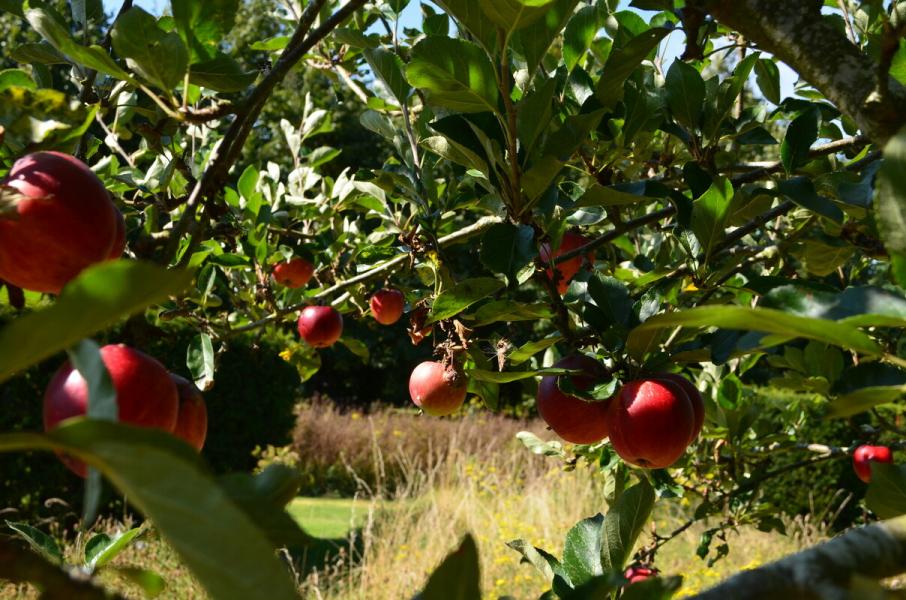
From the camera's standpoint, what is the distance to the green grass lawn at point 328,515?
6.41 metres

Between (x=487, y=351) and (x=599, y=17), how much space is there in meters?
0.53

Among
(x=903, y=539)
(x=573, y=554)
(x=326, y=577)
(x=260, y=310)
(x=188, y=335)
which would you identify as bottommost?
(x=326, y=577)

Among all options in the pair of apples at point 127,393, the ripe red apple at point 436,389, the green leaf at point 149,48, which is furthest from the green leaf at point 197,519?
the ripe red apple at point 436,389

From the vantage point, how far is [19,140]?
2.17 feet

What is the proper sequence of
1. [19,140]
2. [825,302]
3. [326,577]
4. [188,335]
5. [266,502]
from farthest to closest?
[188,335]
[326,577]
[19,140]
[825,302]
[266,502]

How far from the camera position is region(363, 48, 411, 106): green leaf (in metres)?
1.27

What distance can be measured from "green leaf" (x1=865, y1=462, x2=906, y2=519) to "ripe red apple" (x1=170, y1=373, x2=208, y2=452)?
0.63m

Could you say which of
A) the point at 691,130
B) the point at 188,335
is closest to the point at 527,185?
the point at 691,130

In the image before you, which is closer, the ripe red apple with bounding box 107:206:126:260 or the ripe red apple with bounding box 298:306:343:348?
the ripe red apple with bounding box 107:206:126:260

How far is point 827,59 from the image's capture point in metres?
0.66

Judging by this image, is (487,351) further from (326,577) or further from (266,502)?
(326,577)

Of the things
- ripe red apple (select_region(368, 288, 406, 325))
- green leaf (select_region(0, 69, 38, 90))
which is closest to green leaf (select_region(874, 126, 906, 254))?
green leaf (select_region(0, 69, 38, 90))

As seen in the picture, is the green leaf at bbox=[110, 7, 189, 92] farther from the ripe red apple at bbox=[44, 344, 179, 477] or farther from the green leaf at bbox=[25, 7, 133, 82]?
the ripe red apple at bbox=[44, 344, 179, 477]

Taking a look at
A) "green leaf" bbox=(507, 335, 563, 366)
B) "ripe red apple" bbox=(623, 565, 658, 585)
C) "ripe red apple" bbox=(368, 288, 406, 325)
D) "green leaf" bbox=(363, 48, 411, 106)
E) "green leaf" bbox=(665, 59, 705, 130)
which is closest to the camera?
"green leaf" bbox=(507, 335, 563, 366)
